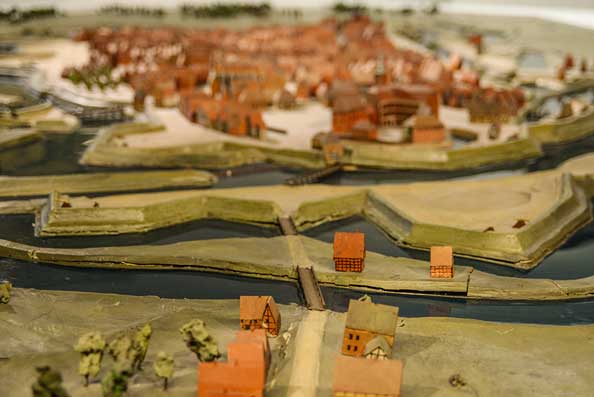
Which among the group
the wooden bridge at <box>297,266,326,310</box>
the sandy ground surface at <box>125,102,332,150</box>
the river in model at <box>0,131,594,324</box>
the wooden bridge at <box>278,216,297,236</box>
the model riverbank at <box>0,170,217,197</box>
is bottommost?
the river in model at <box>0,131,594,324</box>

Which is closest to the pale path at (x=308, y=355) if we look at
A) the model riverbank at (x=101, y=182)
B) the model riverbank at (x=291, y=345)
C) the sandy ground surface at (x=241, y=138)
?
the model riverbank at (x=291, y=345)

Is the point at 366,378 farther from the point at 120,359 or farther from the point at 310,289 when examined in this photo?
the point at 310,289

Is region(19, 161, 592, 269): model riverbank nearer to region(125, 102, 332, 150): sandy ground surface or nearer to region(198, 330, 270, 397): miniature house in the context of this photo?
region(125, 102, 332, 150): sandy ground surface

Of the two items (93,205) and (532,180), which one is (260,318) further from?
(532,180)

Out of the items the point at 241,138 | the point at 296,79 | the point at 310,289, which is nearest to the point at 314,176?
the point at 241,138

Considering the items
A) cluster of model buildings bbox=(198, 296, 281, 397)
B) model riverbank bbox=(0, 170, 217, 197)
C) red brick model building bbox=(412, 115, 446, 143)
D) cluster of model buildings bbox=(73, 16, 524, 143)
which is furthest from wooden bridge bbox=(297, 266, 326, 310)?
red brick model building bbox=(412, 115, 446, 143)
